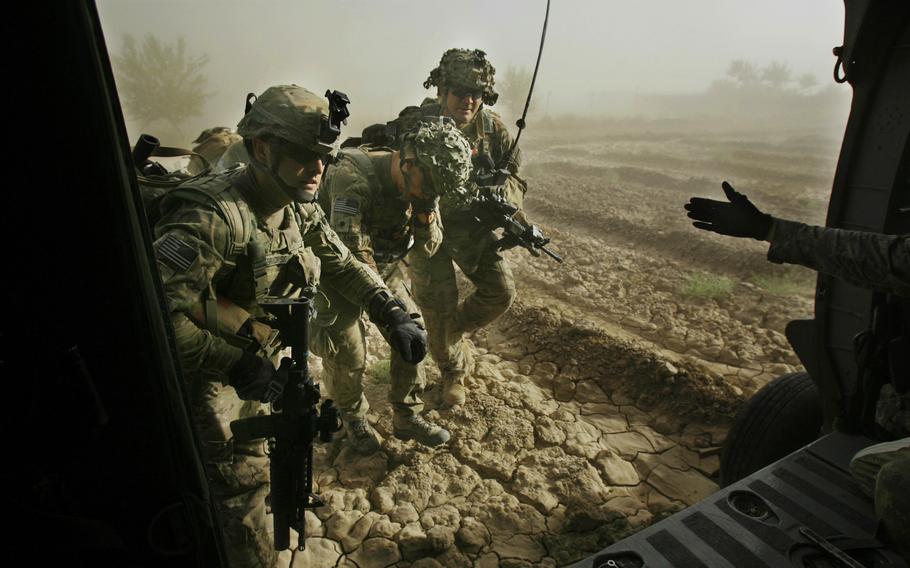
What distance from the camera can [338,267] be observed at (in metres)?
2.69

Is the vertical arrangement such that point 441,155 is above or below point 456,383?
above

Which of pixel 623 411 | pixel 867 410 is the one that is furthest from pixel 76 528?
pixel 623 411

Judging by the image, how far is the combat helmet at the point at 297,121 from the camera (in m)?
2.07

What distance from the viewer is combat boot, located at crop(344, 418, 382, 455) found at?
358cm

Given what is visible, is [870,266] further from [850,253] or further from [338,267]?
[338,267]

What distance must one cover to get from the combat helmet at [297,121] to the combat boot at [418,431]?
2.21 metres

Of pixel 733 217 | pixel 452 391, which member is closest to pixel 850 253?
pixel 733 217

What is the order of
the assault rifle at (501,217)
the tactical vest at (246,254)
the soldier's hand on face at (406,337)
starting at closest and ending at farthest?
the tactical vest at (246,254) → the soldier's hand on face at (406,337) → the assault rifle at (501,217)

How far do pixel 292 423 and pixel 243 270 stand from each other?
657 millimetres

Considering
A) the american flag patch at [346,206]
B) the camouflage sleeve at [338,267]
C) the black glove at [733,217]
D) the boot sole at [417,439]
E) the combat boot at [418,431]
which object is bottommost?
the boot sole at [417,439]

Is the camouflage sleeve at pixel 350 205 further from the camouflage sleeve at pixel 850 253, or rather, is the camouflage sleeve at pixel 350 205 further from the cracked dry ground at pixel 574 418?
the camouflage sleeve at pixel 850 253

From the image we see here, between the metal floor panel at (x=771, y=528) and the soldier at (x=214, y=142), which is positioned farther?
the soldier at (x=214, y=142)

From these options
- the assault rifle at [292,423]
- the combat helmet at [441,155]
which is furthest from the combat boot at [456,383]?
the assault rifle at [292,423]

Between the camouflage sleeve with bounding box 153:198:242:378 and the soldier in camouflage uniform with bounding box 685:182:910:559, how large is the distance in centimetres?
210
